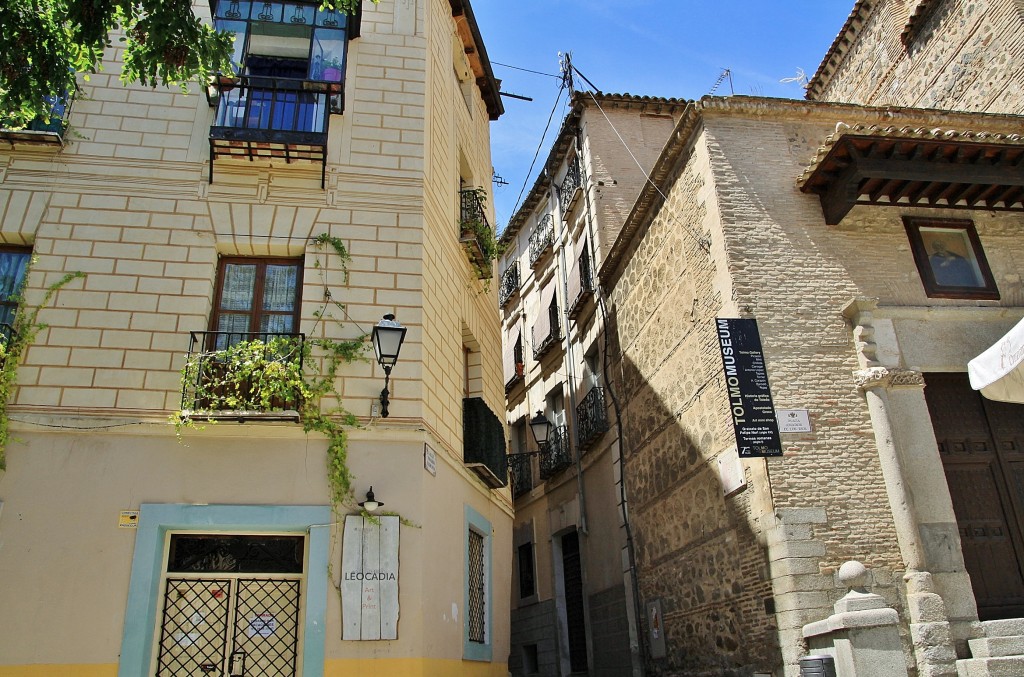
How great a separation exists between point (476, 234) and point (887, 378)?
5.74 m

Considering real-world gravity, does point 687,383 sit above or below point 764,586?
above

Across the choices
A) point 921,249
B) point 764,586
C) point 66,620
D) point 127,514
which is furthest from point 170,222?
point 921,249

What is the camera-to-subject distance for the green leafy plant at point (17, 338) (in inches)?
303

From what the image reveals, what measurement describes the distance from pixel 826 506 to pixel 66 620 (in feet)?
24.3

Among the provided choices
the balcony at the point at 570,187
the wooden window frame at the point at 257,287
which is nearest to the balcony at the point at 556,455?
the balcony at the point at 570,187

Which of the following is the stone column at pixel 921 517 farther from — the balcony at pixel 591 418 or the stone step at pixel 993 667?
the balcony at pixel 591 418

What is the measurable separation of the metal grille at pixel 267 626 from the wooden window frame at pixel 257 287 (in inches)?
103

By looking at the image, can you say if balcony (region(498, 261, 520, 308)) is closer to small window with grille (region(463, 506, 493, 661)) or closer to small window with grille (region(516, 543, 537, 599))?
small window with grille (region(516, 543, 537, 599))

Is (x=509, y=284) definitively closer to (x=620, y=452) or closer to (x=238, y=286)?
(x=620, y=452)

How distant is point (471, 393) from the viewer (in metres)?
11.3

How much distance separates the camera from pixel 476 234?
11438 mm

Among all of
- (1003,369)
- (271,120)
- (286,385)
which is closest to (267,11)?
(271,120)

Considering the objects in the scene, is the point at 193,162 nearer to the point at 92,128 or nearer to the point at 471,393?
the point at 92,128

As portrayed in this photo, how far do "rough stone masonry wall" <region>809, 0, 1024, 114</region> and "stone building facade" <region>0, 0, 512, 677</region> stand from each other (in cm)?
938
